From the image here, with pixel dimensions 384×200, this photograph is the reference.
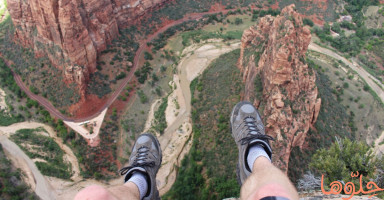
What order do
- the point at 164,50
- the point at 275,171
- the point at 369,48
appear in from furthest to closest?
the point at 369,48 < the point at 164,50 < the point at 275,171

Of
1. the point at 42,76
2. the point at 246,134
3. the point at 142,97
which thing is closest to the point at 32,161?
the point at 42,76

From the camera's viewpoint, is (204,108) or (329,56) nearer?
(204,108)

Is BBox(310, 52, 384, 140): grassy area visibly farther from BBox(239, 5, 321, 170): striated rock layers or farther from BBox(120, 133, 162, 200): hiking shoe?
BBox(120, 133, 162, 200): hiking shoe

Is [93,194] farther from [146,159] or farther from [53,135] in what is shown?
[53,135]

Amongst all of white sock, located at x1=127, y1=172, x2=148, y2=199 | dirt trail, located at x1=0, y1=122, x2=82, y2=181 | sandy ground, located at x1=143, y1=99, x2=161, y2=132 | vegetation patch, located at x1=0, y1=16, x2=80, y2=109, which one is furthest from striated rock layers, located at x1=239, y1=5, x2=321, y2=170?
vegetation patch, located at x1=0, y1=16, x2=80, y2=109

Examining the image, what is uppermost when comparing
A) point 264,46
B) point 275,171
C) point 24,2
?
point 24,2

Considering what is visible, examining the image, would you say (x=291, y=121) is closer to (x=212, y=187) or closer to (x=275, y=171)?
(x=212, y=187)

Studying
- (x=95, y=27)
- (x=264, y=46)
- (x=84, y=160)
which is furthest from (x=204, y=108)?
(x=95, y=27)
